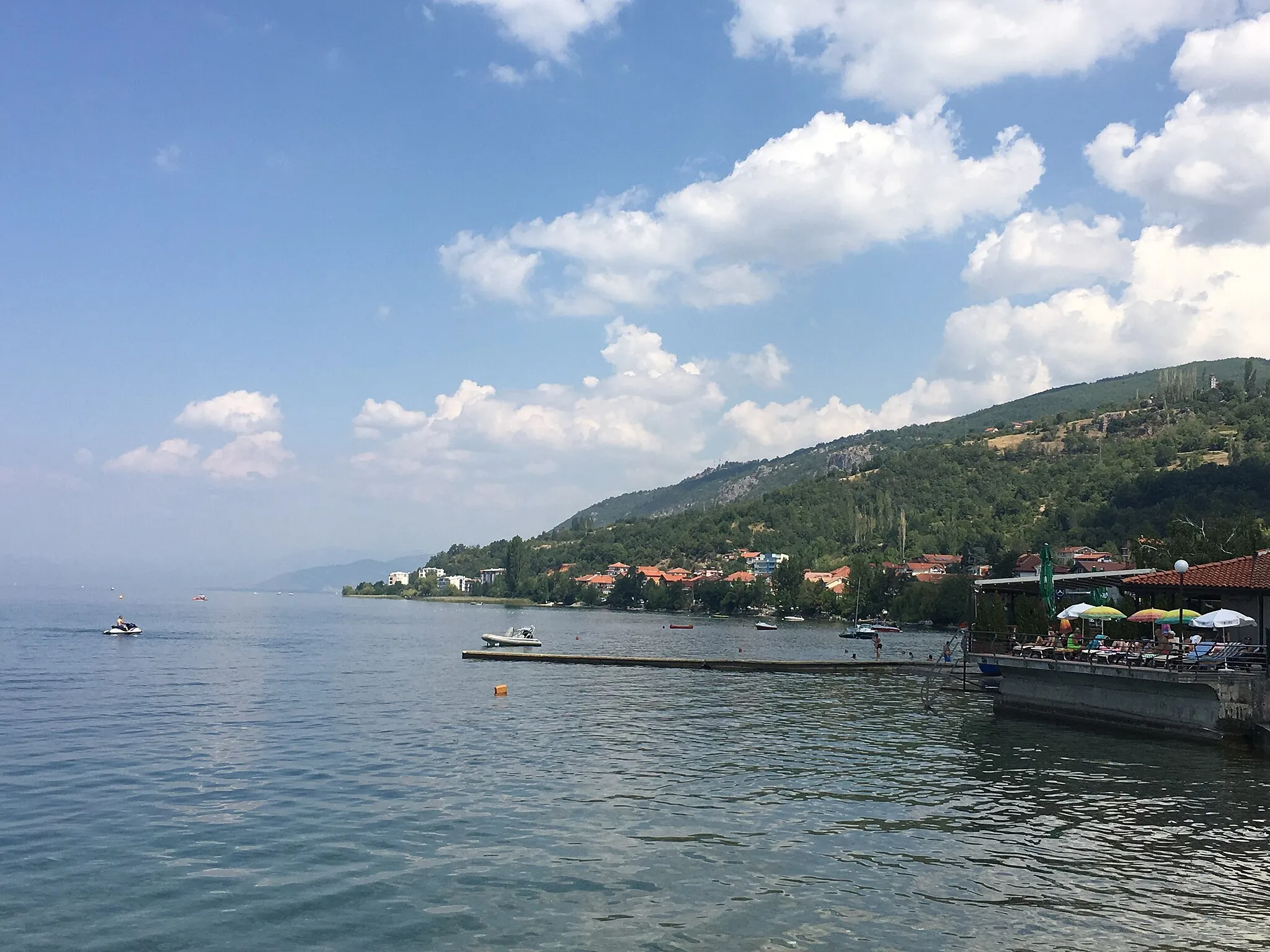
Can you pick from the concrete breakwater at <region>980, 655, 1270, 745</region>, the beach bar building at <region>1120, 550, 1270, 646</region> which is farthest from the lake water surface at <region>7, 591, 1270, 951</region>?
the beach bar building at <region>1120, 550, 1270, 646</region>

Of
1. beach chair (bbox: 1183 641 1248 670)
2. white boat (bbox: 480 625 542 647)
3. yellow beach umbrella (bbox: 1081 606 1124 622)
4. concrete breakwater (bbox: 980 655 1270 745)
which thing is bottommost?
white boat (bbox: 480 625 542 647)

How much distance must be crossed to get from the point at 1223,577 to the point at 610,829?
34.2m

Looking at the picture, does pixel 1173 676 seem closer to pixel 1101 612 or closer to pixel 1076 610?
pixel 1101 612

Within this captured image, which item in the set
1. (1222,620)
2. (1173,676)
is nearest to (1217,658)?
(1222,620)

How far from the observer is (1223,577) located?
43000 mm

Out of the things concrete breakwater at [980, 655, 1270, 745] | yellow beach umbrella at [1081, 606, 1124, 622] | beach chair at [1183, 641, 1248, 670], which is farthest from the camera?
yellow beach umbrella at [1081, 606, 1124, 622]

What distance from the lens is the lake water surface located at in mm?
16859

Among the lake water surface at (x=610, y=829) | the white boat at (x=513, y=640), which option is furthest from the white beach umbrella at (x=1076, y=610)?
the white boat at (x=513, y=640)

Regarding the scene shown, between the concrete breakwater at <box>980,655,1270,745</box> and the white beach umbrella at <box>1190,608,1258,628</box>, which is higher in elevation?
the white beach umbrella at <box>1190,608,1258,628</box>

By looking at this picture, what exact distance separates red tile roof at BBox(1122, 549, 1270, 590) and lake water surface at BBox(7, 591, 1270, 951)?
926cm

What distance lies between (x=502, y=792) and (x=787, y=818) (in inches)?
327

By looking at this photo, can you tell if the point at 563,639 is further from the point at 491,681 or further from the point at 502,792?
the point at 502,792

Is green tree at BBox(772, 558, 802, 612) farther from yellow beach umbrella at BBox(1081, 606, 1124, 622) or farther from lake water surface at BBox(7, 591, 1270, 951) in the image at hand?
yellow beach umbrella at BBox(1081, 606, 1124, 622)

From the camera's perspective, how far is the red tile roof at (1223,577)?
40744 mm
